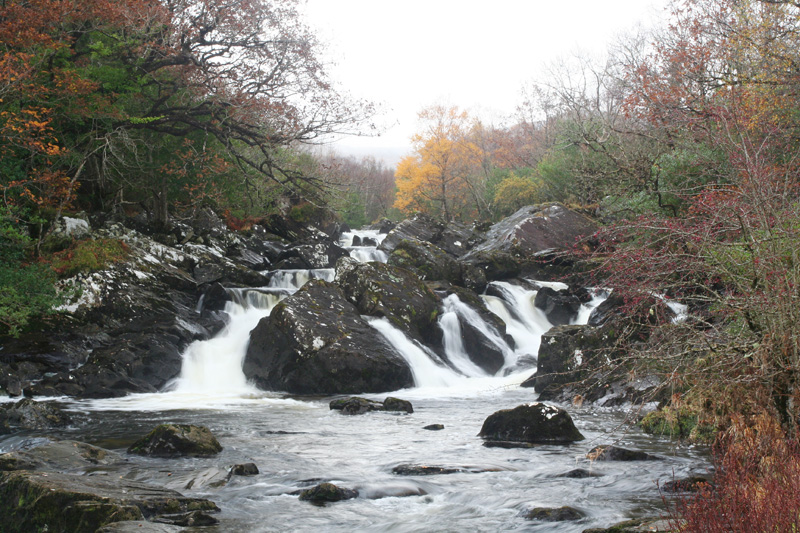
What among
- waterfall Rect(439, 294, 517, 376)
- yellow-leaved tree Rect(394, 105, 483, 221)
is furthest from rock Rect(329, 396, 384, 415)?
yellow-leaved tree Rect(394, 105, 483, 221)

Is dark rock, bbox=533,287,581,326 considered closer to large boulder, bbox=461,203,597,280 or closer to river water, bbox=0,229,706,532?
large boulder, bbox=461,203,597,280

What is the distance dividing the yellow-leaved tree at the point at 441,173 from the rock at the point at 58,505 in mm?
44955

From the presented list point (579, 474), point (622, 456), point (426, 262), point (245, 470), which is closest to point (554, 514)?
point (579, 474)

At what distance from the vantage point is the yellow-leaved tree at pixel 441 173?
5147cm

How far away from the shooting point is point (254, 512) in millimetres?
6355

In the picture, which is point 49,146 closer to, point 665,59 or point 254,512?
point 254,512

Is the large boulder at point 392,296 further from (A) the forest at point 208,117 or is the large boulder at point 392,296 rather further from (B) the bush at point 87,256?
(B) the bush at point 87,256

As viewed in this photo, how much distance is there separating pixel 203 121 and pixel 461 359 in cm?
1089

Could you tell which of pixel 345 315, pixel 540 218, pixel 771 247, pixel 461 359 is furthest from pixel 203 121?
pixel 771 247

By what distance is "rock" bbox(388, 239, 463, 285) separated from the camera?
70.2 ft

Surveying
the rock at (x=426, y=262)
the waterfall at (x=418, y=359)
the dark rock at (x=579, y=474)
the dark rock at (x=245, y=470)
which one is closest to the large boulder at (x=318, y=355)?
the waterfall at (x=418, y=359)

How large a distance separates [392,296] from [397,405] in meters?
5.28

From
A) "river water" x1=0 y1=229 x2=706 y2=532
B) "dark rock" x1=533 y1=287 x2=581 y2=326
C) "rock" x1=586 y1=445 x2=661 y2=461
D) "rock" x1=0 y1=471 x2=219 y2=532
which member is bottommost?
"river water" x1=0 y1=229 x2=706 y2=532

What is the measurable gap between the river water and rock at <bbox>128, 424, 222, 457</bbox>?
0.23m
